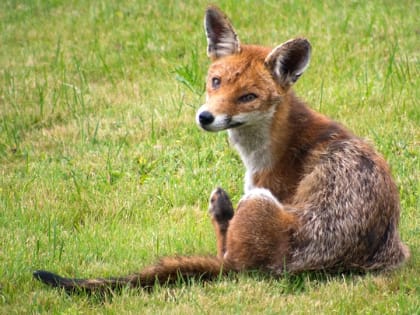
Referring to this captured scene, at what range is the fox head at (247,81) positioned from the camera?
685cm

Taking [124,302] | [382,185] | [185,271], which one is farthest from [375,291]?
[124,302]

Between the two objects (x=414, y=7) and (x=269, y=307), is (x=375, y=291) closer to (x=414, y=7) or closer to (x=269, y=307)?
(x=269, y=307)

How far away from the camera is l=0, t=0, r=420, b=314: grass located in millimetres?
6430

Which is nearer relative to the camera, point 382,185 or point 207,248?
point 382,185

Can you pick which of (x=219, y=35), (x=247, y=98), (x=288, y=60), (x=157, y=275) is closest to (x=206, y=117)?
(x=247, y=98)

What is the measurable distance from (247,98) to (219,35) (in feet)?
2.96

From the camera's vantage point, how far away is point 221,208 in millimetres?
7133

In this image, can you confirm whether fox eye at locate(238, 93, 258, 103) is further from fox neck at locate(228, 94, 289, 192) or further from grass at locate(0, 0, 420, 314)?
grass at locate(0, 0, 420, 314)

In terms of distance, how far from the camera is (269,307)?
610 centimetres

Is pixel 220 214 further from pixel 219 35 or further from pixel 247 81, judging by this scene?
pixel 219 35

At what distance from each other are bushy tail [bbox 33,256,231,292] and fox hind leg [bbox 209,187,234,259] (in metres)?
0.38

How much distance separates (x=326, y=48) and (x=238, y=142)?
4.99 metres

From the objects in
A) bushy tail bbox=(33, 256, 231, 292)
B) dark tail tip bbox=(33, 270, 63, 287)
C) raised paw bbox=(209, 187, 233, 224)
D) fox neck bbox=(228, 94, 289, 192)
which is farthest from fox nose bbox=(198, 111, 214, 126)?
dark tail tip bbox=(33, 270, 63, 287)

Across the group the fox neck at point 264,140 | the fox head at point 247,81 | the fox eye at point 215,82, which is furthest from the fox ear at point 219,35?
the fox neck at point 264,140
